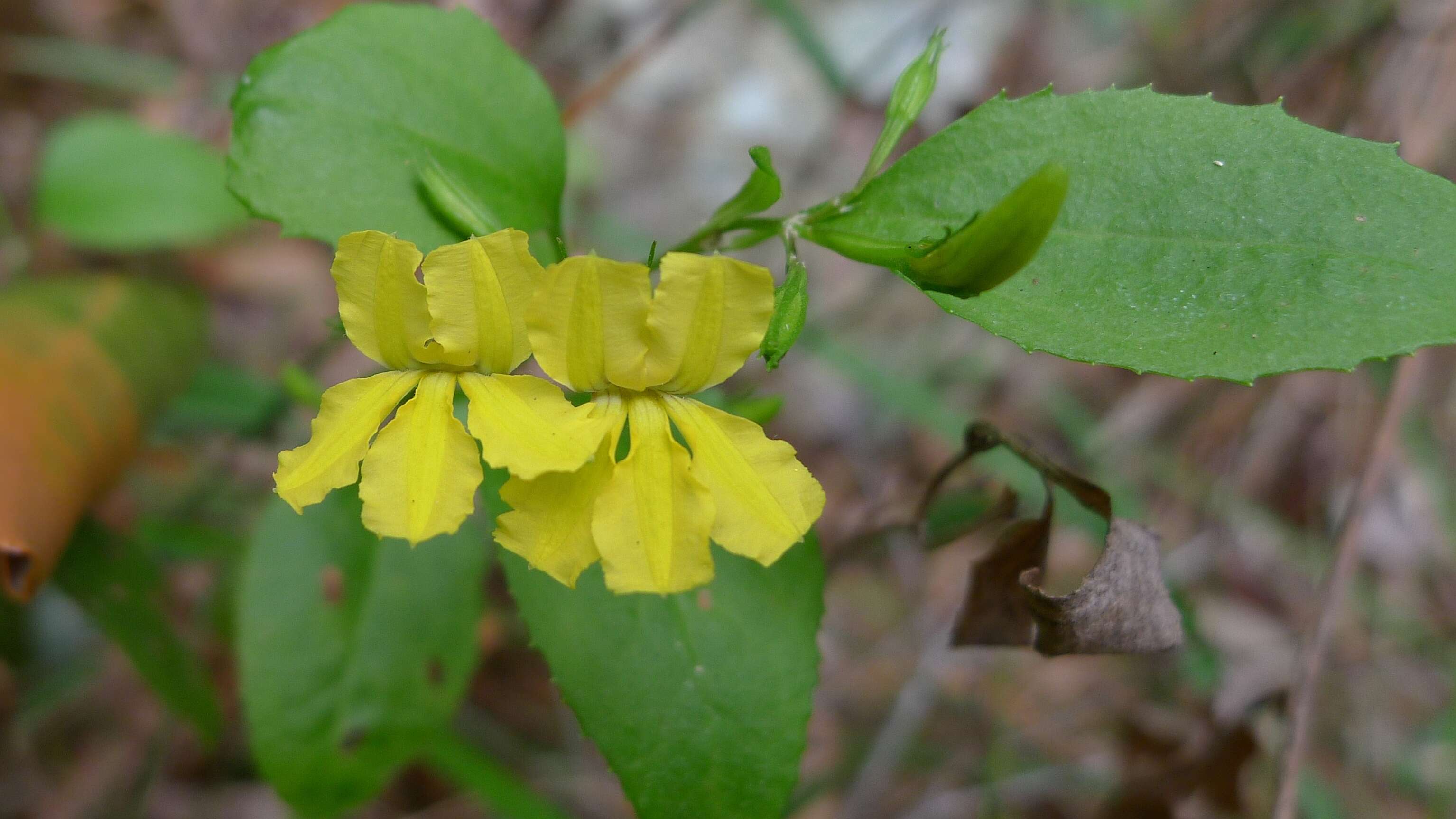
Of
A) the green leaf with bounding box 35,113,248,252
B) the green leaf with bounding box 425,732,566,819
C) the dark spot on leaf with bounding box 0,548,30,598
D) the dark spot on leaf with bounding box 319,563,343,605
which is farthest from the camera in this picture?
the green leaf with bounding box 35,113,248,252

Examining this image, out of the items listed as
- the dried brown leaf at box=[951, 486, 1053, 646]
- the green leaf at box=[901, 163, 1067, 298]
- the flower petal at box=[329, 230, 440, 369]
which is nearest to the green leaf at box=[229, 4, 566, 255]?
the flower petal at box=[329, 230, 440, 369]

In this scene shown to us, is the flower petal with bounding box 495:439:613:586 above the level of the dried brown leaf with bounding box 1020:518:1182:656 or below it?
below

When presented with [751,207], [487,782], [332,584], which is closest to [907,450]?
[487,782]

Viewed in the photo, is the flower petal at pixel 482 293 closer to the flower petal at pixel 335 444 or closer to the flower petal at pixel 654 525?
the flower petal at pixel 335 444

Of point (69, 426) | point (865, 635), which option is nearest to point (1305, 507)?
point (865, 635)

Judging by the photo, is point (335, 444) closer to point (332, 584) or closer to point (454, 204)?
point (454, 204)

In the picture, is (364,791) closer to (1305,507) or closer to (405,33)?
(405,33)

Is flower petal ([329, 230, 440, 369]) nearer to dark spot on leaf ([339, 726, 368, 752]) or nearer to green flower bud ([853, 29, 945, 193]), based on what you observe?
green flower bud ([853, 29, 945, 193])

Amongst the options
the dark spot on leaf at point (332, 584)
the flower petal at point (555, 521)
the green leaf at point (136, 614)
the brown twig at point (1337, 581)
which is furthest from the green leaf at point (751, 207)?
the brown twig at point (1337, 581)
